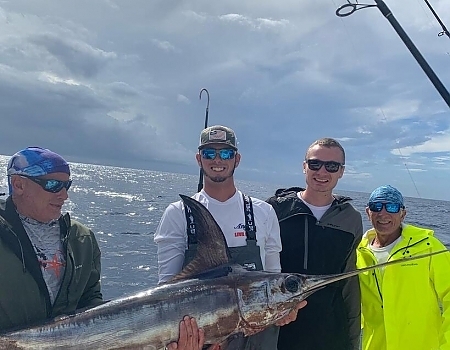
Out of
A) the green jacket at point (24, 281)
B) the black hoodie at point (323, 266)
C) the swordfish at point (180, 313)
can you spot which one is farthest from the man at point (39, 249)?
the black hoodie at point (323, 266)

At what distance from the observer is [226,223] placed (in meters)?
3.19

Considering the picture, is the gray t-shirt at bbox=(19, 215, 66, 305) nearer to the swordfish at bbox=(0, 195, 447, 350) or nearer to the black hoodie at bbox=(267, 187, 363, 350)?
the swordfish at bbox=(0, 195, 447, 350)

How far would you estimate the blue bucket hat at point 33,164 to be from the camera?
281cm

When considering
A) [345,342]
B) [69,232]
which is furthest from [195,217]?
[345,342]

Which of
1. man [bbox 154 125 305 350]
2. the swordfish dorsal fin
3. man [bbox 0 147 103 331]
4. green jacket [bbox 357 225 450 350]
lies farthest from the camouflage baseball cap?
green jacket [bbox 357 225 450 350]

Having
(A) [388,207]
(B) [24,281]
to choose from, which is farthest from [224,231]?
(A) [388,207]

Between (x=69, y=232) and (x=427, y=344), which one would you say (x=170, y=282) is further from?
(x=427, y=344)

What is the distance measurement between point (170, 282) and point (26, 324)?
88cm

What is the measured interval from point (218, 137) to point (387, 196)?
→ 1600mm

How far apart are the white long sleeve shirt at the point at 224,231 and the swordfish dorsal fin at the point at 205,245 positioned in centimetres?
23

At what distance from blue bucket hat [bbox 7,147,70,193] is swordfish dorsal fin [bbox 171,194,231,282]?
0.88 meters

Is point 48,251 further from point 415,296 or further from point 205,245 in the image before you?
point 415,296

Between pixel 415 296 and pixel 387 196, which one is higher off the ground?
pixel 387 196

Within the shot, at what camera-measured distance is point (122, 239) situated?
20438 mm
